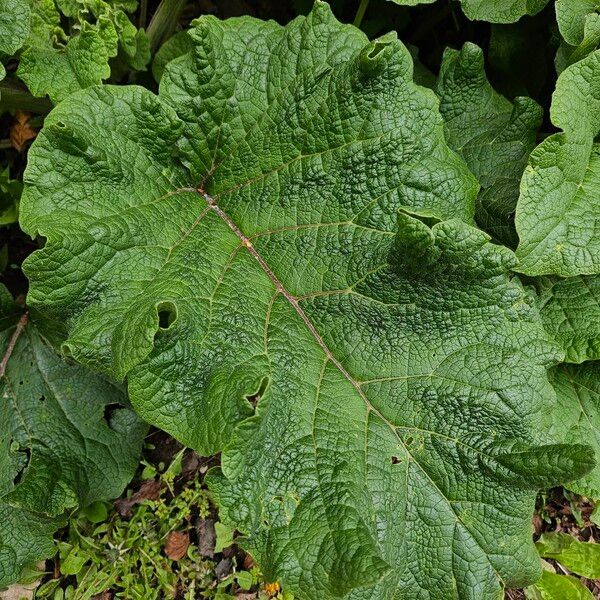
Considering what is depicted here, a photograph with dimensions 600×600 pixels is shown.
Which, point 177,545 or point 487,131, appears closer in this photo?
point 487,131

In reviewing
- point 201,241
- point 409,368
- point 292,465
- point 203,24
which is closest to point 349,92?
point 203,24

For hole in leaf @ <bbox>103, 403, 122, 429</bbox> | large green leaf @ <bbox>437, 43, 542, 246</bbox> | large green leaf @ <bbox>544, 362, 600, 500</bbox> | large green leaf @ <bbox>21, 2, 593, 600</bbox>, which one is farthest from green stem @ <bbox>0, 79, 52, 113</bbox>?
large green leaf @ <bbox>544, 362, 600, 500</bbox>

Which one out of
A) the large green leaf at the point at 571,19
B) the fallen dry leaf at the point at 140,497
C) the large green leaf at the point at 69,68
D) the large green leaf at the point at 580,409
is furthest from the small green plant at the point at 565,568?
the large green leaf at the point at 69,68

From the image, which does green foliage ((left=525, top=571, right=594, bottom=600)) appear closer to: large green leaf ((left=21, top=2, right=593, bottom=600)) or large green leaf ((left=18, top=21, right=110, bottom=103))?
large green leaf ((left=21, top=2, right=593, bottom=600))

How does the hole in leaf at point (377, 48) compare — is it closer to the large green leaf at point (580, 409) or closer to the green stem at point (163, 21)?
the green stem at point (163, 21)

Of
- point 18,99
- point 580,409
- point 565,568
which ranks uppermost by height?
point 18,99

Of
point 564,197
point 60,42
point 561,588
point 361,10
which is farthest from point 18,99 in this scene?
point 561,588

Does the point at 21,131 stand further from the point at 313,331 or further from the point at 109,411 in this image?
the point at 313,331
